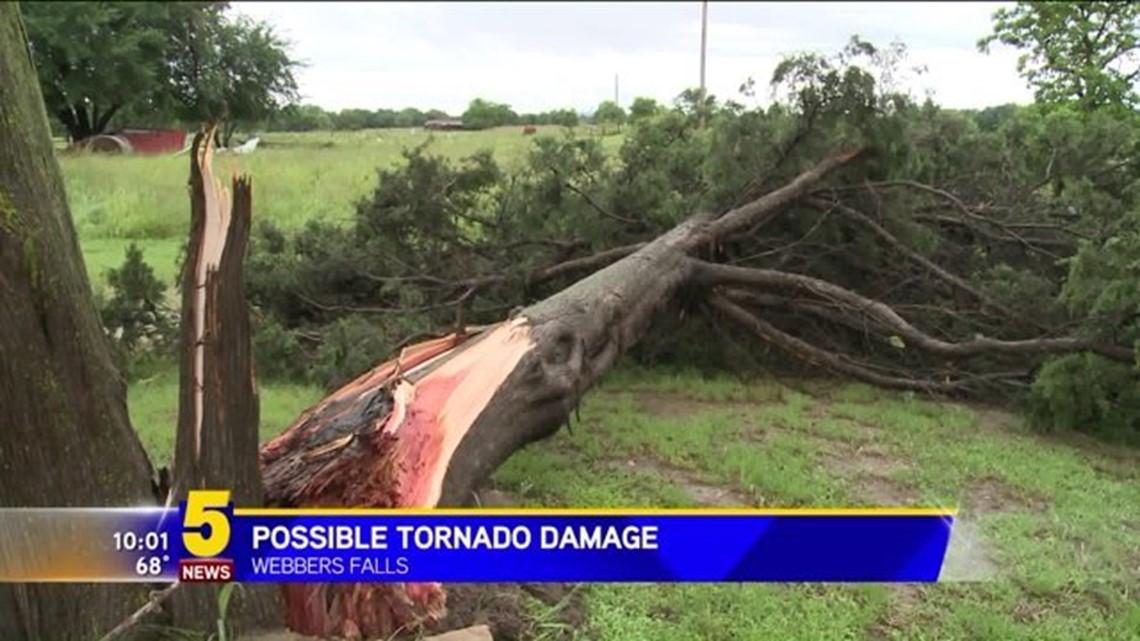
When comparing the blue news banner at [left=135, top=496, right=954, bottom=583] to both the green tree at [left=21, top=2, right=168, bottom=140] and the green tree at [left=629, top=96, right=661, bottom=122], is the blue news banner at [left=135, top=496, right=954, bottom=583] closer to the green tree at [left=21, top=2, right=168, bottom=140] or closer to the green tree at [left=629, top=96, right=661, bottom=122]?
the green tree at [left=629, top=96, right=661, bottom=122]

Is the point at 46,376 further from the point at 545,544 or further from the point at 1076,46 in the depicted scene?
the point at 1076,46

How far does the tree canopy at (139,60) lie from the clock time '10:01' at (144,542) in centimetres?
328

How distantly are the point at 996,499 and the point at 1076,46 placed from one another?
273 inches

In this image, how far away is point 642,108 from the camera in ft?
28.3

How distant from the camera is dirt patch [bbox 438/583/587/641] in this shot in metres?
3.00

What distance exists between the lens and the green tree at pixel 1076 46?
738 cm

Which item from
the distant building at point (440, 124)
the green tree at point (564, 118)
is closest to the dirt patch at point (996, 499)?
the green tree at point (564, 118)

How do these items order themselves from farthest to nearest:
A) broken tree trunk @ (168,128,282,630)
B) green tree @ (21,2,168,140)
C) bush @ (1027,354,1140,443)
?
green tree @ (21,2,168,140) → bush @ (1027,354,1140,443) → broken tree trunk @ (168,128,282,630)

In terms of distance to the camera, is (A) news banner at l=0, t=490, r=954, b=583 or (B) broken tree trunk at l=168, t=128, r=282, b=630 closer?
(A) news banner at l=0, t=490, r=954, b=583

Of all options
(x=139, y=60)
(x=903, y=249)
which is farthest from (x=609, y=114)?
(x=139, y=60)

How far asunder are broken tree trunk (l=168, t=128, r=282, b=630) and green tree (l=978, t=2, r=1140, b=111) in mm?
6606

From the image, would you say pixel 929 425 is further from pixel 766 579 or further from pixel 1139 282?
pixel 766 579

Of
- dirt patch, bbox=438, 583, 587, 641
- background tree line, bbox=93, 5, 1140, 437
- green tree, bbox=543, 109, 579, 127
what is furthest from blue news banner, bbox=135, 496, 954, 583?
green tree, bbox=543, 109, 579, 127

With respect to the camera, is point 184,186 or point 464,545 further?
point 184,186
